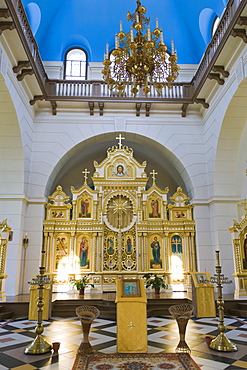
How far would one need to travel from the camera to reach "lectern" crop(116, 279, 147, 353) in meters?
4.64

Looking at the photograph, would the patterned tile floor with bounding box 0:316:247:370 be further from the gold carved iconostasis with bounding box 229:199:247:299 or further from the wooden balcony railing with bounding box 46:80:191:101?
the wooden balcony railing with bounding box 46:80:191:101

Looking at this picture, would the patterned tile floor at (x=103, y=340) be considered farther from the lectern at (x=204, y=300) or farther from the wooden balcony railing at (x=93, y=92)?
the wooden balcony railing at (x=93, y=92)

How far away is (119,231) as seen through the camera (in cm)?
1134

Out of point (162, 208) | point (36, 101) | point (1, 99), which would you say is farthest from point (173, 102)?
point (1, 99)

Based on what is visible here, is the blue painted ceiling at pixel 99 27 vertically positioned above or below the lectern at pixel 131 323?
above

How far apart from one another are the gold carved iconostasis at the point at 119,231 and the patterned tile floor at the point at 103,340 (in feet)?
11.0

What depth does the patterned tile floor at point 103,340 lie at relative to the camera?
167 inches

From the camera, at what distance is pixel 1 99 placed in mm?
8961

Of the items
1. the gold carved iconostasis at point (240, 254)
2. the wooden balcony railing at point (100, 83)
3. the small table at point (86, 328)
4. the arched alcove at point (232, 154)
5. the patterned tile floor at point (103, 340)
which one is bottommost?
the patterned tile floor at point (103, 340)

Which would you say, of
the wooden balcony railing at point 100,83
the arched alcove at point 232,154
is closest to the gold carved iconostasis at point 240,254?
the arched alcove at point 232,154

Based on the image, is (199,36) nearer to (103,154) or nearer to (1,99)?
(103,154)

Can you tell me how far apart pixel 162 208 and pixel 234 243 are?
3.19 metres

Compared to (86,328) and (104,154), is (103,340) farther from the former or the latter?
(104,154)

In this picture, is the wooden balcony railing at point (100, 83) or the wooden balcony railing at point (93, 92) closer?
the wooden balcony railing at point (100, 83)
